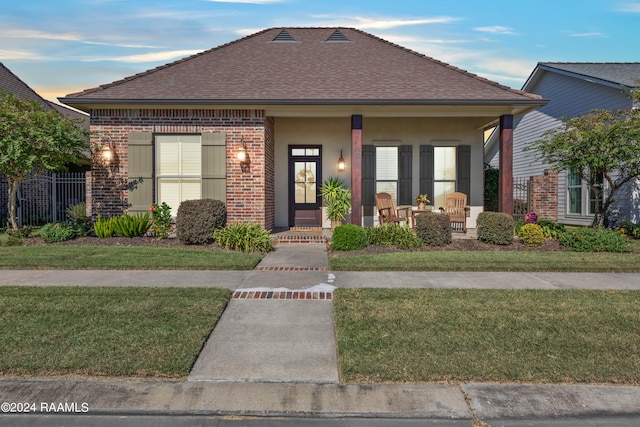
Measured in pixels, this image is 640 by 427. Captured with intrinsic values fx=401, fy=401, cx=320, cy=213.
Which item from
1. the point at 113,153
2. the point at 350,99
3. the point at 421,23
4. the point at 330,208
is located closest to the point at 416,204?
the point at 330,208

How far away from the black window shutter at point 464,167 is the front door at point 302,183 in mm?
4180

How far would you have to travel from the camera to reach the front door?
1209 centimetres

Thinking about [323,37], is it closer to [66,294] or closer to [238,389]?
[66,294]

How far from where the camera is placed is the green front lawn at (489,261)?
21.4 ft

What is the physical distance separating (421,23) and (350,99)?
2912 millimetres

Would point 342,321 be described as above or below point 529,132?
below

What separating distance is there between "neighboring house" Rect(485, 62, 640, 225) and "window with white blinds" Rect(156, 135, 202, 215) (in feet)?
34.1

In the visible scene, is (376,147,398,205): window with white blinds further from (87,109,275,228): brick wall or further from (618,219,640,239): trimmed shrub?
(618,219,640,239): trimmed shrub

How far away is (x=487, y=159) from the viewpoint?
21.5m

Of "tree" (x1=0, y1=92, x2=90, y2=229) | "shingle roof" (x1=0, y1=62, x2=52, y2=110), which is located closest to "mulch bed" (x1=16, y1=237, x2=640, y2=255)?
"tree" (x1=0, y1=92, x2=90, y2=229)

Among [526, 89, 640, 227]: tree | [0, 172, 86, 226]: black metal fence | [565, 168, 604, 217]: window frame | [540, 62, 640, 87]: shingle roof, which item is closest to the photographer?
[526, 89, 640, 227]: tree

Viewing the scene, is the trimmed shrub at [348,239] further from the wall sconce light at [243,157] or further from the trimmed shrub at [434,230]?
the wall sconce light at [243,157]

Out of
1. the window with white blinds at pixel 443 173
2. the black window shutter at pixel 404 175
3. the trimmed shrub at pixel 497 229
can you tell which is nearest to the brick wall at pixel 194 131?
the black window shutter at pixel 404 175

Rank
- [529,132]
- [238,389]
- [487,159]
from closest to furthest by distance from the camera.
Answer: [238,389], [529,132], [487,159]
